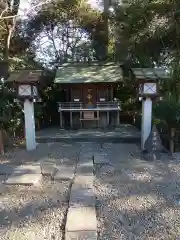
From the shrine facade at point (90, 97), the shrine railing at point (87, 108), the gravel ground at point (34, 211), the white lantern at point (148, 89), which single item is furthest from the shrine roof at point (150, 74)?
the gravel ground at point (34, 211)

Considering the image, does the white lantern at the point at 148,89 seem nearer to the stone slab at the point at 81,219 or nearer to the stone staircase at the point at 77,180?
the stone staircase at the point at 77,180

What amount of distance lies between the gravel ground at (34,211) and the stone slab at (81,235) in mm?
110

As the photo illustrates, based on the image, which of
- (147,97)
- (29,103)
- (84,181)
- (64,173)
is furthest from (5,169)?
(147,97)

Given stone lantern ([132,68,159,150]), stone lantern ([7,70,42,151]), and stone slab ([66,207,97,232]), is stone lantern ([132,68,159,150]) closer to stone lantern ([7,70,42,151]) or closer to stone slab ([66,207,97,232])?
stone lantern ([7,70,42,151])

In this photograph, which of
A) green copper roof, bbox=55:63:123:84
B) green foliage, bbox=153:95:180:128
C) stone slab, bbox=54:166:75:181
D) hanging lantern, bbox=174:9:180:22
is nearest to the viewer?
stone slab, bbox=54:166:75:181

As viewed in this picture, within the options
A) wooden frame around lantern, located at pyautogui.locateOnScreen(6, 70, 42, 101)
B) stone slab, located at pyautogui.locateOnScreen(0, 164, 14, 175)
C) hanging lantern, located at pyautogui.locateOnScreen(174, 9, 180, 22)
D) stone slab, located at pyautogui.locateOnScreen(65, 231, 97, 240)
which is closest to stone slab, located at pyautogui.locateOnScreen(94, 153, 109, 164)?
stone slab, located at pyautogui.locateOnScreen(0, 164, 14, 175)

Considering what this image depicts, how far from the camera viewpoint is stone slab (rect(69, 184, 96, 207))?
3562mm

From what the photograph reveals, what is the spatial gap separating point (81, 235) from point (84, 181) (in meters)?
1.59

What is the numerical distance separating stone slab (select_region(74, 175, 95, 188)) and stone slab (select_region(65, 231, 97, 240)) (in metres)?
1.32

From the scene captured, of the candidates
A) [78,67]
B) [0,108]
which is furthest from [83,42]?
[0,108]

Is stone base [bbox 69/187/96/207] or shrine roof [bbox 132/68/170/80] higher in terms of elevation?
shrine roof [bbox 132/68/170/80]

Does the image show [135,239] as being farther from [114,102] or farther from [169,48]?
[169,48]

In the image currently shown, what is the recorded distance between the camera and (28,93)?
637 cm

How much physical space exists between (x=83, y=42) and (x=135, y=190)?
29.0 ft
